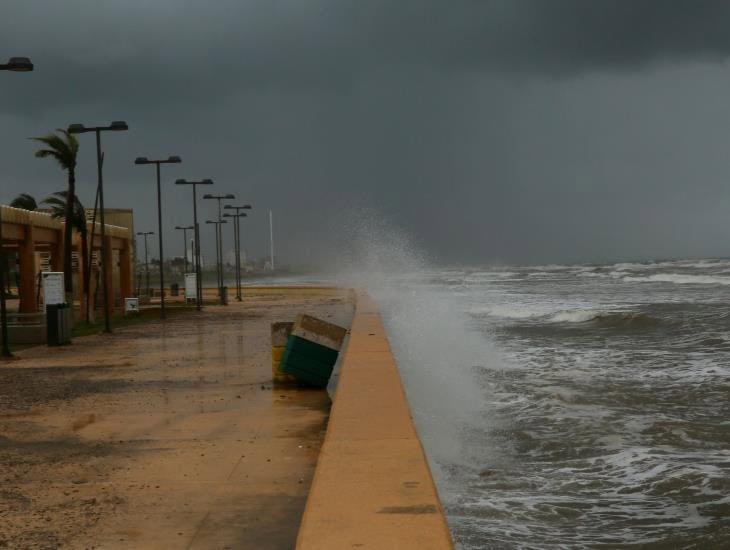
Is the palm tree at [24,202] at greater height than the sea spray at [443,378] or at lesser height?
greater

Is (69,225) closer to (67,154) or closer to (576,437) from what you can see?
(67,154)

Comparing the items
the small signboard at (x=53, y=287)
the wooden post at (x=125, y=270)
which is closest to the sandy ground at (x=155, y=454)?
the small signboard at (x=53, y=287)

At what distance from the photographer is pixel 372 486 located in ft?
16.2

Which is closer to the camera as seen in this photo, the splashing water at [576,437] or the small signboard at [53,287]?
the splashing water at [576,437]

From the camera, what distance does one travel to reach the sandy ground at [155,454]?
210 inches

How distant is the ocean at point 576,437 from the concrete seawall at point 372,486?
2.78 ft

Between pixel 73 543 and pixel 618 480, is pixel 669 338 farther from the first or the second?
pixel 73 543

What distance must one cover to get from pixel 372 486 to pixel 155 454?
3247mm

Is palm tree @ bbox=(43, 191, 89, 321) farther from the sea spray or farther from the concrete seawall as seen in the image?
the concrete seawall

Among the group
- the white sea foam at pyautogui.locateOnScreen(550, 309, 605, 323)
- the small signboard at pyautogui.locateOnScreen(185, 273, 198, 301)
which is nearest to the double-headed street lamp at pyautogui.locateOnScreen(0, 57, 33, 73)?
the white sea foam at pyautogui.locateOnScreen(550, 309, 605, 323)

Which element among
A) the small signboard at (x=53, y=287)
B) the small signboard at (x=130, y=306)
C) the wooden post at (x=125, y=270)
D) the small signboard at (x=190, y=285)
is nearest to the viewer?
the small signboard at (x=53, y=287)

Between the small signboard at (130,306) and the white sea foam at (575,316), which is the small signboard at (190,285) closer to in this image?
the small signboard at (130,306)

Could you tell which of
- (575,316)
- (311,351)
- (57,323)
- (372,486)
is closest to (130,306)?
(57,323)

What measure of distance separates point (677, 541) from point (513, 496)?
57.0 inches
